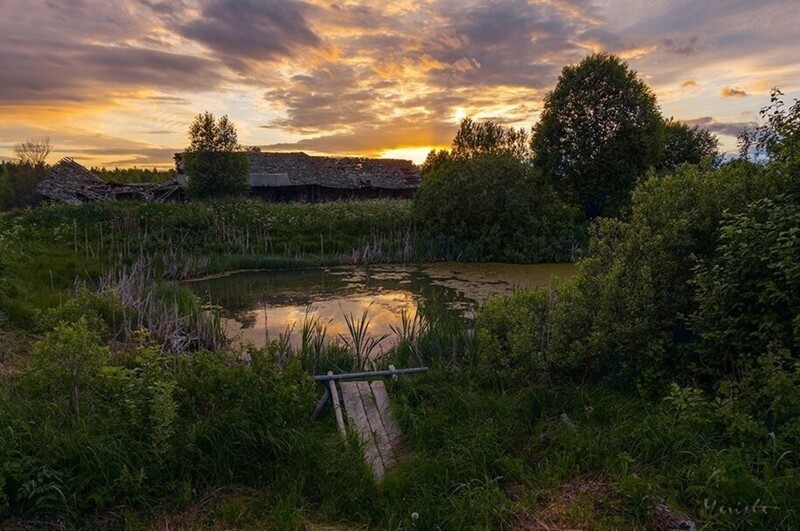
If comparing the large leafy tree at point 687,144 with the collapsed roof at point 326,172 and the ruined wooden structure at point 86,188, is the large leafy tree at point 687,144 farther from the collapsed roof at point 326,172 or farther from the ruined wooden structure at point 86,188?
the ruined wooden structure at point 86,188

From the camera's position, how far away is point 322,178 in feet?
123

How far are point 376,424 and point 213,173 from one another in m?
23.8

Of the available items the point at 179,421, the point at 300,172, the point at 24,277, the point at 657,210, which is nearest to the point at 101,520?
the point at 179,421

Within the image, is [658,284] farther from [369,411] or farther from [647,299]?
[369,411]

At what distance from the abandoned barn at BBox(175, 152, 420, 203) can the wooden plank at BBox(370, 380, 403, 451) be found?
2991 centimetres

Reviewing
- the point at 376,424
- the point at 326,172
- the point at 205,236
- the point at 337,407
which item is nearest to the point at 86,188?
the point at 326,172

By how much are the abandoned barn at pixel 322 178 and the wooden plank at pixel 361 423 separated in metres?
29.9

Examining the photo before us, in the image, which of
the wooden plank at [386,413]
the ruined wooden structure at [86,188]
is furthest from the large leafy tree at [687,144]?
the ruined wooden structure at [86,188]

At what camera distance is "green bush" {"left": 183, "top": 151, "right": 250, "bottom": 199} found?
25.9 metres

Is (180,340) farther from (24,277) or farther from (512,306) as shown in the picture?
(24,277)

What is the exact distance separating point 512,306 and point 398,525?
2.77m

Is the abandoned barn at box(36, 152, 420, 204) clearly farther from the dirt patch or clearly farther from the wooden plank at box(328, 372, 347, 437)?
the dirt patch

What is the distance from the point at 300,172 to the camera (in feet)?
123

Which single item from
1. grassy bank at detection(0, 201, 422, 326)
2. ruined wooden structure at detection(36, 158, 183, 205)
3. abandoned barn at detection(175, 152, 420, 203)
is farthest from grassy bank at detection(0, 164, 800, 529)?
abandoned barn at detection(175, 152, 420, 203)
